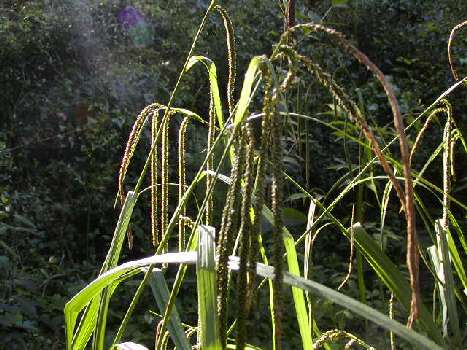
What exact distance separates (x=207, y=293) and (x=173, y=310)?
0.56 feet

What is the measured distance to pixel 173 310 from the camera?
66 cm

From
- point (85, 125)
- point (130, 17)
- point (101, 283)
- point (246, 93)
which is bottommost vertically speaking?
point (85, 125)

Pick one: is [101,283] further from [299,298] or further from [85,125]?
[85,125]

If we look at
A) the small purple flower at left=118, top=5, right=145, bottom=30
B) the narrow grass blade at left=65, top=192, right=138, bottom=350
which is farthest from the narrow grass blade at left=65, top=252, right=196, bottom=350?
the small purple flower at left=118, top=5, right=145, bottom=30

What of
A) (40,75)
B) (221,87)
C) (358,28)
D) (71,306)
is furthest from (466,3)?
(71,306)

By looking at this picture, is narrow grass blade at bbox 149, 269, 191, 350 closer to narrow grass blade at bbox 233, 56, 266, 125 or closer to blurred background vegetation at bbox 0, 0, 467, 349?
narrow grass blade at bbox 233, 56, 266, 125

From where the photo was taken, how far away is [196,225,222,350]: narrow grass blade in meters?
0.47

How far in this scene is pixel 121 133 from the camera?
3965 mm

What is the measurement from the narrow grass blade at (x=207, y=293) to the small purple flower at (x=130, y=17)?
4.03 m

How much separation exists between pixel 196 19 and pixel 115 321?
7.55 ft

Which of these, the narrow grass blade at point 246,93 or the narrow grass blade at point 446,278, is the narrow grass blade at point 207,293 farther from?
the narrow grass blade at point 446,278

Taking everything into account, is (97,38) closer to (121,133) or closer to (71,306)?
(121,133)

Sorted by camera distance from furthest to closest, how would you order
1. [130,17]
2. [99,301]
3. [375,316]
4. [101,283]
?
[130,17] → [99,301] → [101,283] → [375,316]

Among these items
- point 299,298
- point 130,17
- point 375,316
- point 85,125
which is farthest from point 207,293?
point 130,17
